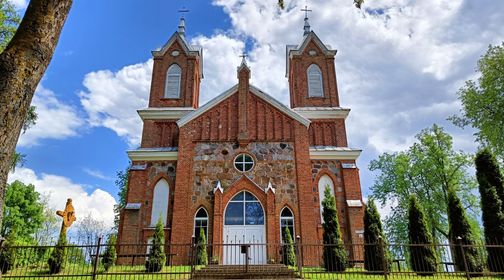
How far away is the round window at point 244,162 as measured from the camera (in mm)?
20484

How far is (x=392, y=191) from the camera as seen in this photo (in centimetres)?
3550

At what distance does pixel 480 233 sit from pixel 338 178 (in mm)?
17985

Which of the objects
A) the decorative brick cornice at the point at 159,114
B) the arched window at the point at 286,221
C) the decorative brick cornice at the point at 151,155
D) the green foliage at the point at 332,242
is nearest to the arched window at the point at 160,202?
the decorative brick cornice at the point at 151,155

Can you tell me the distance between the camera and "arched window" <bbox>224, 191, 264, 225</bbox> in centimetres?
1931

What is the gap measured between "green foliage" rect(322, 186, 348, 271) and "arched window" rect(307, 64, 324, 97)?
9.94 m

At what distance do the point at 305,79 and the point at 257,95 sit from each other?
5.02 m

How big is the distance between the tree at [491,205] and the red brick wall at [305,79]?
391 inches

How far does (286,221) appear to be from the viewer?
63.8 feet

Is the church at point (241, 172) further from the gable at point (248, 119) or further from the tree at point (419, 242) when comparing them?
the tree at point (419, 242)

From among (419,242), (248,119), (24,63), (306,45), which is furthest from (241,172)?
(24,63)

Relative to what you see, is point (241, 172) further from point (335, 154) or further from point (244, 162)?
point (335, 154)

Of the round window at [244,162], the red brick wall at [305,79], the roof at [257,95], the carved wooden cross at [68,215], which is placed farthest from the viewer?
the red brick wall at [305,79]

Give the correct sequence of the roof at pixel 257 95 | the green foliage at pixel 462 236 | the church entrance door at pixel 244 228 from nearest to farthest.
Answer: the green foliage at pixel 462 236, the church entrance door at pixel 244 228, the roof at pixel 257 95

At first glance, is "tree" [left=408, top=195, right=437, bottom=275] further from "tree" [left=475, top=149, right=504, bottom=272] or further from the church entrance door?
the church entrance door
